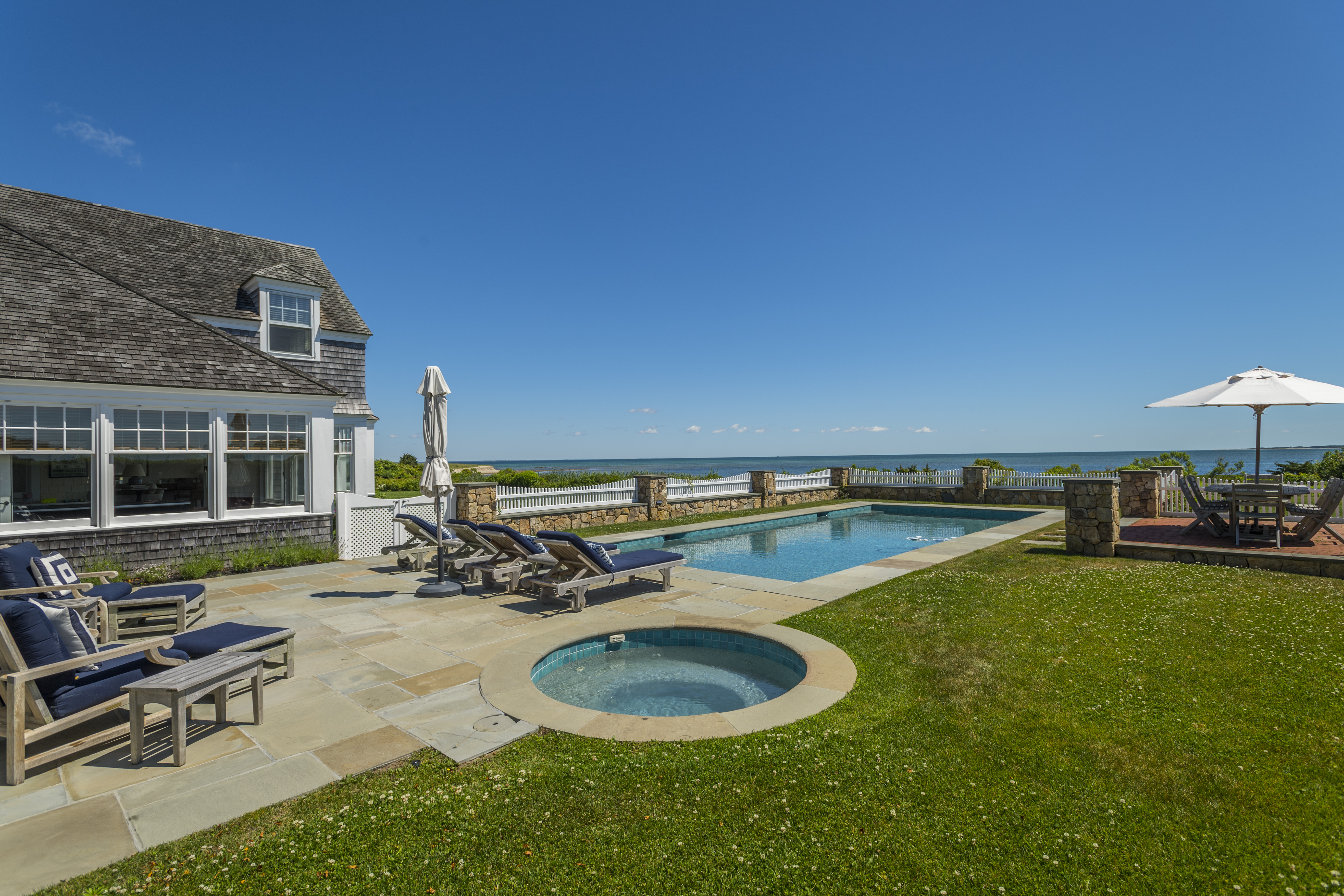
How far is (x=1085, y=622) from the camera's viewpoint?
6023mm

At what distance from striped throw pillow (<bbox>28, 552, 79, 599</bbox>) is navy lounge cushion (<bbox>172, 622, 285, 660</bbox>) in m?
1.25

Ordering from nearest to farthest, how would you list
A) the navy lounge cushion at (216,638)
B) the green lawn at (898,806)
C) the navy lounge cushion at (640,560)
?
the green lawn at (898,806), the navy lounge cushion at (216,638), the navy lounge cushion at (640,560)

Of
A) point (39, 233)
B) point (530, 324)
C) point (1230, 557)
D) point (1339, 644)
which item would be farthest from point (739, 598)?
point (530, 324)

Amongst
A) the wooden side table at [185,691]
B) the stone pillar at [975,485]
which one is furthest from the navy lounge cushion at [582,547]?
the stone pillar at [975,485]

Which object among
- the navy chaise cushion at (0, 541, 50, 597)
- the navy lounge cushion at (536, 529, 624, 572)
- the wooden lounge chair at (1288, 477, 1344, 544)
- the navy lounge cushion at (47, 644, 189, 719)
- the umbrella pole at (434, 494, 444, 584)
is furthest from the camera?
the wooden lounge chair at (1288, 477, 1344, 544)

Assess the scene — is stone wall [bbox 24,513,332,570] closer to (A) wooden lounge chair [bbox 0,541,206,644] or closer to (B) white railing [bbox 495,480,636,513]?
(A) wooden lounge chair [bbox 0,541,206,644]

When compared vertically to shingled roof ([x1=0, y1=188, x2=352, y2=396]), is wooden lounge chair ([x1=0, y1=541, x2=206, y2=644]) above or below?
below

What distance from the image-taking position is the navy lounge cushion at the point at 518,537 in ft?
26.7

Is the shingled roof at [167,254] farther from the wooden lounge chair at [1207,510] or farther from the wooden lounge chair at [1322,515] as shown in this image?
the wooden lounge chair at [1322,515]

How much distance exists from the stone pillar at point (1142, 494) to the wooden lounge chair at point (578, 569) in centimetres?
1240

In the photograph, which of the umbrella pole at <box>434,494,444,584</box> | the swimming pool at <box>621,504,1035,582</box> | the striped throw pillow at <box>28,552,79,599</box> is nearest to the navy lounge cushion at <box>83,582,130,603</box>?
the striped throw pillow at <box>28,552,79,599</box>

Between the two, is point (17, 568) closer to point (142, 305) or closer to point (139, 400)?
point (139, 400)

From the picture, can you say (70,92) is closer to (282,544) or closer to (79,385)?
(79,385)

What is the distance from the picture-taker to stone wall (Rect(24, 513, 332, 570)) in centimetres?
841
